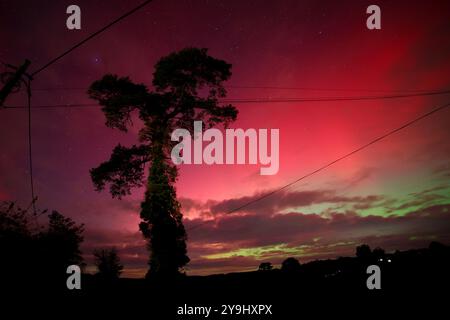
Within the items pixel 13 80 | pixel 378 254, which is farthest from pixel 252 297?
pixel 378 254

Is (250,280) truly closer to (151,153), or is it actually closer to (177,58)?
(151,153)

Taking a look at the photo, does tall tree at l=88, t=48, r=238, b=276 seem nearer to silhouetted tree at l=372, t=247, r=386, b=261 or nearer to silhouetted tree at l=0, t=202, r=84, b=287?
silhouetted tree at l=0, t=202, r=84, b=287

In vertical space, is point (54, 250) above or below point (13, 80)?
below

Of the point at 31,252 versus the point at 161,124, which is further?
the point at 161,124

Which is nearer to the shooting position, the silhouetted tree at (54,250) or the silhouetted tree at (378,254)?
the silhouetted tree at (54,250)

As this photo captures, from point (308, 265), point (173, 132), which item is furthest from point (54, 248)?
point (308, 265)

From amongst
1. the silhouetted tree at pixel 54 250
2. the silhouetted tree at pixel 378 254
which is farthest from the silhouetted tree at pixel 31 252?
the silhouetted tree at pixel 378 254

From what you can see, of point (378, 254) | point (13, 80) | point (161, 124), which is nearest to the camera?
point (13, 80)

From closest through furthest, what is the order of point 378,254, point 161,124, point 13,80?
1. point 13,80
2. point 161,124
3. point 378,254

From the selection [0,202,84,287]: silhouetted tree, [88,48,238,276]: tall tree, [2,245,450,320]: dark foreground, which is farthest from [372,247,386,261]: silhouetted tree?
[0,202,84,287]: silhouetted tree

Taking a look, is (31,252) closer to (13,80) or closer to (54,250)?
(54,250)

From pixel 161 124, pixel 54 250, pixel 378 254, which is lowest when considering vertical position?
pixel 378 254

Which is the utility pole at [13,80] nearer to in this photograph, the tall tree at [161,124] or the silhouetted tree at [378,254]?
the tall tree at [161,124]
